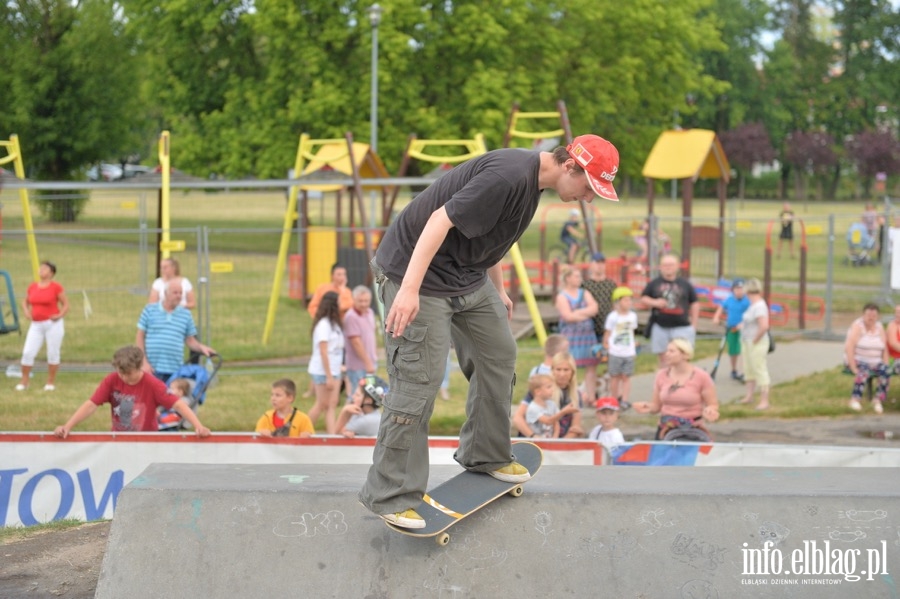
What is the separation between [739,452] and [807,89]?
70109mm

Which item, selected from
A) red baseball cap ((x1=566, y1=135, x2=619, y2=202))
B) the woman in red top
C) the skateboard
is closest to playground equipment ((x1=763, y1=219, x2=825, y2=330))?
the woman in red top

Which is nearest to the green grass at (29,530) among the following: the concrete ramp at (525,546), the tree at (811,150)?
the concrete ramp at (525,546)

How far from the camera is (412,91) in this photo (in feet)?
97.5

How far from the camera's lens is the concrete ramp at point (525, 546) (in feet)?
16.2

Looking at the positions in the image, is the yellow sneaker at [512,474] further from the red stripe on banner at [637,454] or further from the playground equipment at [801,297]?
the playground equipment at [801,297]

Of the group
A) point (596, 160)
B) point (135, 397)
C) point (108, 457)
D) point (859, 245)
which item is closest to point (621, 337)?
point (135, 397)

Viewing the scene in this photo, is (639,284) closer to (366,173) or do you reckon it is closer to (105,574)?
(366,173)

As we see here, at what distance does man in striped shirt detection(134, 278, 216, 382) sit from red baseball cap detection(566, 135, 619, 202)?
21.9 ft

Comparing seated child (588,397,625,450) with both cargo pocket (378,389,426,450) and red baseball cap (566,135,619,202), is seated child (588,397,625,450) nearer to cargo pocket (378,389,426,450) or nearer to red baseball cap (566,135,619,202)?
cargo pocket (378,389,426,450)

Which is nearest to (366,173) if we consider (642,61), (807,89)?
(642,61)

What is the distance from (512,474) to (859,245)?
26707 mm

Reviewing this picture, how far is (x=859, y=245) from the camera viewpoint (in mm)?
29453

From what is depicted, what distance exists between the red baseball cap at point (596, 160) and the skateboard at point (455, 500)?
1.55 m

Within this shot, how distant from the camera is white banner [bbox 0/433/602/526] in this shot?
7.90 metres
